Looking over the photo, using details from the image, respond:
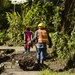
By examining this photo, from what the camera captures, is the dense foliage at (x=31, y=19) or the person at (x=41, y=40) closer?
the person at (x=41, y=40)

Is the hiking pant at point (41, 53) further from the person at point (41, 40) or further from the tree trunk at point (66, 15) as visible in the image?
the tree trunk at point (66, 15)

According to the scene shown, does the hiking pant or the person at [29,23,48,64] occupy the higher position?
the person at [29,23,48,64]

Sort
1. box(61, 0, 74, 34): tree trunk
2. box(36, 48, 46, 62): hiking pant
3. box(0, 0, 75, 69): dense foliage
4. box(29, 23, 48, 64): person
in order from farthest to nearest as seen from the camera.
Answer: box(0, 0, 75, 69): dense foliage → box(61, 0, 74, 34): tree trunk → box(36, 48, 46, 62): hiking pant → box(29, 23, 48, 64): person

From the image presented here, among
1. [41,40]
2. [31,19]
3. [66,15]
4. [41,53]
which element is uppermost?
[66,15]

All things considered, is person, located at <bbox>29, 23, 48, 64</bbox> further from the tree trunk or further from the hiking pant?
the tree trunk

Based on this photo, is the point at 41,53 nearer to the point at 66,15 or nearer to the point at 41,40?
the point at 41,40

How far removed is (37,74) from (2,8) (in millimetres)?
14548

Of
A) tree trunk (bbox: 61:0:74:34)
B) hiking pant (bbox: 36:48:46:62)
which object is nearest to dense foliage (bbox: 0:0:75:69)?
tree trunk (bbox: 61:0:74:34)

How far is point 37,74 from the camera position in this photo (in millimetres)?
11430

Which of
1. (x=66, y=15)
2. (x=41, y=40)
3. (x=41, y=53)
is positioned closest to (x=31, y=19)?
(x=66, y=15)

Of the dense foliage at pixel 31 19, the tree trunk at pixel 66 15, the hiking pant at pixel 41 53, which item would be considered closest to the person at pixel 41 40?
the hiking pant at pixel 41 53

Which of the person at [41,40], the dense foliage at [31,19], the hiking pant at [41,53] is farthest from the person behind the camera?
the dense foliage at [31,19]

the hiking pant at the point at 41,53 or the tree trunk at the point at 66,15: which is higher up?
the tree trunk at the point at 66,15

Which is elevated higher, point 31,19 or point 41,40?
point 41,40
